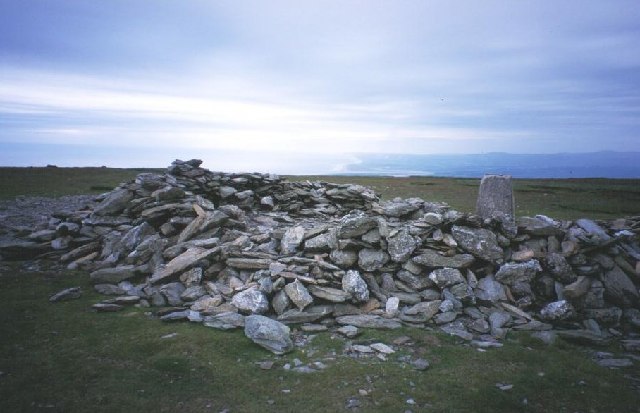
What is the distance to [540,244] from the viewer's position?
43.2 ft

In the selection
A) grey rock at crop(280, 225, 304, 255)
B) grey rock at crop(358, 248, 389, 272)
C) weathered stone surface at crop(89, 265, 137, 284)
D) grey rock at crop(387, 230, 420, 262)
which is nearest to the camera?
grey rock at crop(358, 248, 389, 272)

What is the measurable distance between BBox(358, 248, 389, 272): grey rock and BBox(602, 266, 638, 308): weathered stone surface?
280 inches

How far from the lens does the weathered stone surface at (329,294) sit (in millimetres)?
11086

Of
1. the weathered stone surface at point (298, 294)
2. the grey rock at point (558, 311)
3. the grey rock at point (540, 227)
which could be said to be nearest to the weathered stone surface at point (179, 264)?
the weathered stone surface at point (298, 294)

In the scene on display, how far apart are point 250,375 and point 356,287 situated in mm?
4468

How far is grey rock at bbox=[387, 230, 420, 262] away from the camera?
12422mm

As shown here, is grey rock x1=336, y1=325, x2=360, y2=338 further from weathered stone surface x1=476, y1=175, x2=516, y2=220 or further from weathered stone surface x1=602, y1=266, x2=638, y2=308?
weathered stone surface x1=602, y1=266, x2=638, y2=308

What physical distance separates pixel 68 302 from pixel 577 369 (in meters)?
14.4

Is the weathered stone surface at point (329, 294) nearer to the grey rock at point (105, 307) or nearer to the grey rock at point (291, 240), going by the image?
the grey rock at point (291, 240)

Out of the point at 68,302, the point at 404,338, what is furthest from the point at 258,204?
the point at 404,338

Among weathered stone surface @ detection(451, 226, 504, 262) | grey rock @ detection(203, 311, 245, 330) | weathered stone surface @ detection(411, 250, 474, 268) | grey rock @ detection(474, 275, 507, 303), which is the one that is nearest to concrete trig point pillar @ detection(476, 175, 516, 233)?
weathered stone surface @ detection(451, 226, 504, 262)

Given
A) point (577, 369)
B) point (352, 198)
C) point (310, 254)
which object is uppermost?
point (352, 198)

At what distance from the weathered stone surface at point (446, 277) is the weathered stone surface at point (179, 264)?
760cm

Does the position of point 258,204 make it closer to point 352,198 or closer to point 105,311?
point 352,198
